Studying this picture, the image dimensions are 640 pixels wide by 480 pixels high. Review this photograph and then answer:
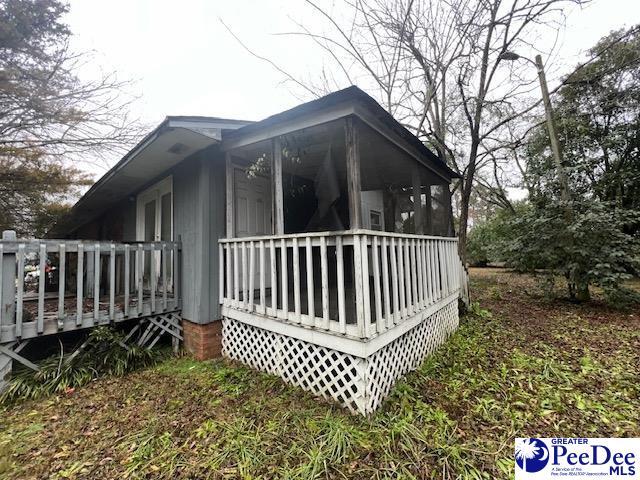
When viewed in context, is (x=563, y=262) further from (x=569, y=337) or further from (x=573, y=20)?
(x=573, y=20)

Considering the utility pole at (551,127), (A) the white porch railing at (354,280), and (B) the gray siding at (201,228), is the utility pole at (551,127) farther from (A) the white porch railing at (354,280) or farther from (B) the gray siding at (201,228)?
(B) the gray siding at (201,228)

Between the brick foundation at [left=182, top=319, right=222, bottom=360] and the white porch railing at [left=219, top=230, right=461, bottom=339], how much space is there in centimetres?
44

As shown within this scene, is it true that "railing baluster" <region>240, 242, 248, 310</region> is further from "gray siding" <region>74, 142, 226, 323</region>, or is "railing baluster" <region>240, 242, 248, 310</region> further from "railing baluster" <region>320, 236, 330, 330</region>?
"railing baluster" <region>320, 236, 330, 330</region>

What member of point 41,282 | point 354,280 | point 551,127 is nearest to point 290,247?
point 354,280

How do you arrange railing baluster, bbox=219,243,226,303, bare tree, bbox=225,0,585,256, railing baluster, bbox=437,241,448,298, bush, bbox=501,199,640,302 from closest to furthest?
railing baluster, bbox=219,243,226,303, railing baluster, bbox=437,241,448,298, bush, bbox=501,199,640,302, bare tree, bbox=225,0,585,256

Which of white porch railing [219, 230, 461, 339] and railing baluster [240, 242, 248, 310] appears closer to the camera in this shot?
white porch railing [219, 230, 461, 339]

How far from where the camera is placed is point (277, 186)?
381 cm

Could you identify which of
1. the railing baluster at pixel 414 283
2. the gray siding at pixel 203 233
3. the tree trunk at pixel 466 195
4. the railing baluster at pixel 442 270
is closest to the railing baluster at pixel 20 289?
the gray siding at pixel 203 233

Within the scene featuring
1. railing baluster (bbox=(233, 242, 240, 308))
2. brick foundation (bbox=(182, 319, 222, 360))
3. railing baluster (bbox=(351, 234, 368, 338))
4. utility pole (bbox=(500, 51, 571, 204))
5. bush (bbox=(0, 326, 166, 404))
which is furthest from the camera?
utility pole (bbox=(500, 51, 571, 204))

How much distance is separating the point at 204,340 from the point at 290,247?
6.31 feet

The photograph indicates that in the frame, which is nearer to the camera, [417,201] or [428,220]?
[417,201]

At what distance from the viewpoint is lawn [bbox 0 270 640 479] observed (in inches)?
90.4

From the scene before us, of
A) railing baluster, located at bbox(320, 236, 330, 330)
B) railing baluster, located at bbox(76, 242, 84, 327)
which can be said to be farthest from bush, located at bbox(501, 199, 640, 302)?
railing baluster, located at bbox(76, 242, 84, 327)

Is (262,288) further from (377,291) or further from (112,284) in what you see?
(112,284)
